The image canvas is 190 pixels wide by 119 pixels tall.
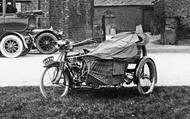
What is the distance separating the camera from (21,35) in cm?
1412

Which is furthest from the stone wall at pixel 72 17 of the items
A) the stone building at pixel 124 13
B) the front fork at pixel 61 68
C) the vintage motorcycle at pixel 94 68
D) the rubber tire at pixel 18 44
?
the stone building at pixel 124 13

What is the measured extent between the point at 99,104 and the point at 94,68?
0.63 m

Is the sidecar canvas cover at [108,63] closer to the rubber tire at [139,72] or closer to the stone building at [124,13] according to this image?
the rubber tire at [139,72]

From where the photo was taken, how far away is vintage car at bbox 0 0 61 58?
46.5 ft

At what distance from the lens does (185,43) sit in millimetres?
19141

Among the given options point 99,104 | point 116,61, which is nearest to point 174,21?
point 116,61

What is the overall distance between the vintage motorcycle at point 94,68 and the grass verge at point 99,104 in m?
0.22

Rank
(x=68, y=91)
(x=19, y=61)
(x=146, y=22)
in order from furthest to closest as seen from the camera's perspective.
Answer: (x=146, y=22), (x=19, y=61), (x=68, y=91)

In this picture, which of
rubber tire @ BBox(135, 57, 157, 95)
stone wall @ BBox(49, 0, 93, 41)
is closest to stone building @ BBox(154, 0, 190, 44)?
stone wall @ BBox(49, 0, 93, 41)

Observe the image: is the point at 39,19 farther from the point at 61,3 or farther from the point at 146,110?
the point at 146,110

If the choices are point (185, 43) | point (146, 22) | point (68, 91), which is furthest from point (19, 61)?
point (146, 22)

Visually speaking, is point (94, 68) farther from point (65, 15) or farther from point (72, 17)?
point (72, 17)

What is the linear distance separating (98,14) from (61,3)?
74.5ft

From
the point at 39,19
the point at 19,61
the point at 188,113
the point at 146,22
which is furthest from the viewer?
the point at 146,22
